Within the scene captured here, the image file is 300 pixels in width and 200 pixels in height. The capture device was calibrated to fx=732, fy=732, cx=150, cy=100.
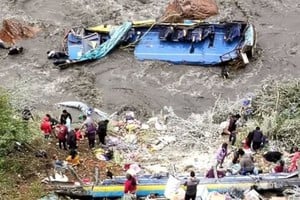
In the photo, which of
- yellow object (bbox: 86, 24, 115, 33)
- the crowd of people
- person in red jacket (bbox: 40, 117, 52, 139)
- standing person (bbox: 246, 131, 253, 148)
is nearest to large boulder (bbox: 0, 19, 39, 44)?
yellow object (bbox: 86, 24, 115, 33)

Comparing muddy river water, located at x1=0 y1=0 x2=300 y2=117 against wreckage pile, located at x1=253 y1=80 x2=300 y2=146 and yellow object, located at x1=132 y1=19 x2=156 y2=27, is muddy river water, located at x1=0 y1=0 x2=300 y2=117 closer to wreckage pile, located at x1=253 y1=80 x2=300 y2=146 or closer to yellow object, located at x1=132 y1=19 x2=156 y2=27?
yellow object, located at x1=132 y1=19 x2=156 y2=27

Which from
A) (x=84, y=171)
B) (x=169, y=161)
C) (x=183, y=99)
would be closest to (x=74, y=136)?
(x=84, y=171)

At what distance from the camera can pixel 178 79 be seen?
27953 millimetres

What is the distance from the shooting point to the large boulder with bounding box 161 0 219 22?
30.4 meters

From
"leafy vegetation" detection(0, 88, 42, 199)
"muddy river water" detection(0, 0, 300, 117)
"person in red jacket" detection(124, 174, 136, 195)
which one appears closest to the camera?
"person in red jacket" detection(124, 174, 136, 195)

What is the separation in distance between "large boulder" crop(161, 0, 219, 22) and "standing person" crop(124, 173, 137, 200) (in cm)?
1345

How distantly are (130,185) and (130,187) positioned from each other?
49 millimetres

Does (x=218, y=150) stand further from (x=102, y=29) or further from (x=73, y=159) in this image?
(x=102, y=29)

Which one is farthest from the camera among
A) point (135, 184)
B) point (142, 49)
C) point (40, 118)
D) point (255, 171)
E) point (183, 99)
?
point (142, 49)

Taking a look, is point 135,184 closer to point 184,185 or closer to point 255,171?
point 184,185

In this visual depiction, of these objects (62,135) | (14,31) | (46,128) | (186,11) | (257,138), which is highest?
(186,11)

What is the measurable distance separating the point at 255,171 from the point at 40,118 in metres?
8.31

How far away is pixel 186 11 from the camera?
3041cm

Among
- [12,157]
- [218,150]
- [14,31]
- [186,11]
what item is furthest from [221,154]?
[14,31]
